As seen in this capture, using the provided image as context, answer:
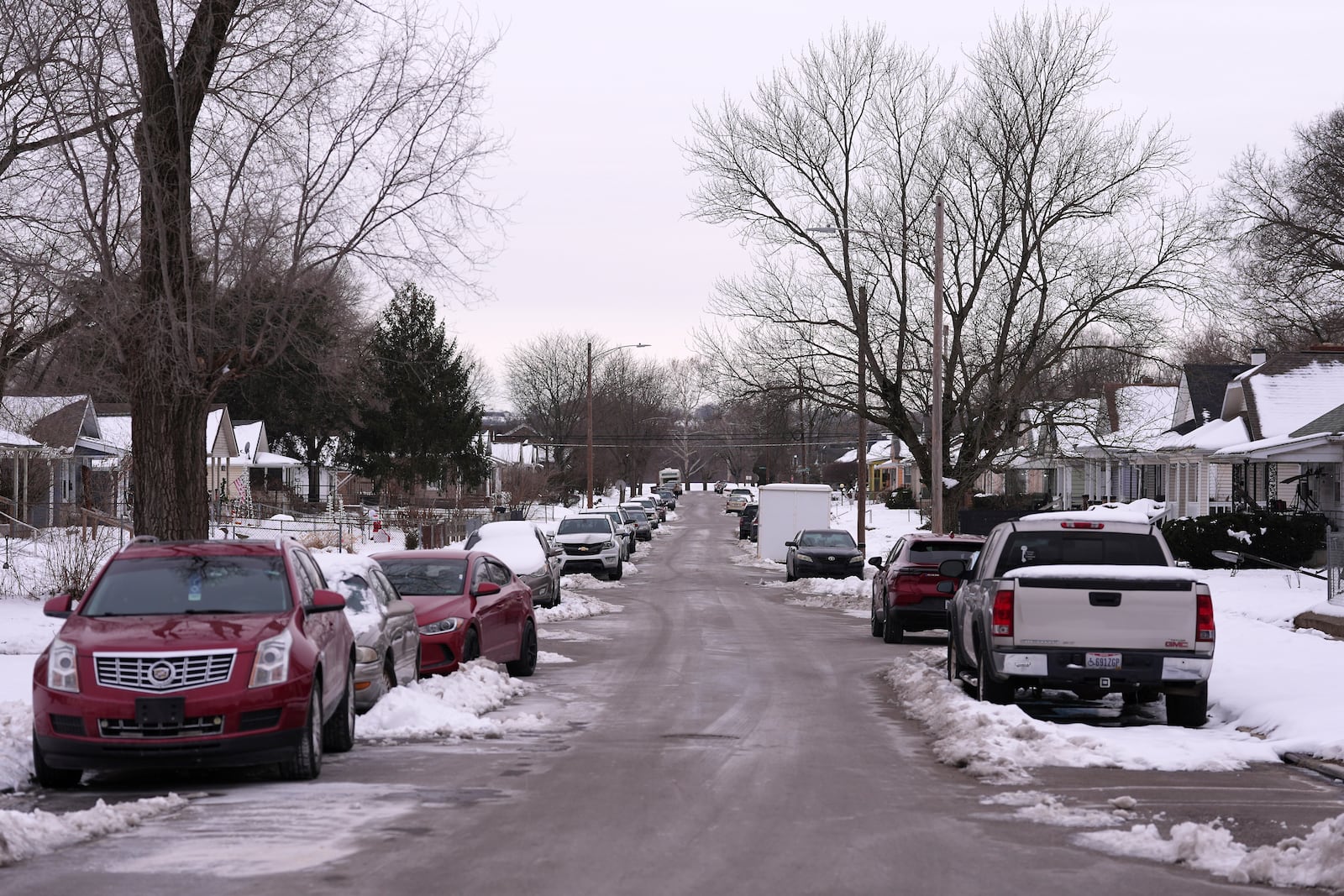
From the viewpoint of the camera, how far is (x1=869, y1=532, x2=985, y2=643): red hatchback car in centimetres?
2222

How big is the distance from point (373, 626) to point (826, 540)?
26932 mm

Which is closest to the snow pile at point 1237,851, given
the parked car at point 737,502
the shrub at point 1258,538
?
the shrub at point 1258,538

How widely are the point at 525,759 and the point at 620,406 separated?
11420 cm

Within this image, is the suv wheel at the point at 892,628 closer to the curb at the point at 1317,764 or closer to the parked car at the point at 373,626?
the parked car at the point at 373,626

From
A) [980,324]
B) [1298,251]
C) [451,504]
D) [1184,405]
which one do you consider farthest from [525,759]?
[451,504]

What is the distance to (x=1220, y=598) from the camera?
26.9 m

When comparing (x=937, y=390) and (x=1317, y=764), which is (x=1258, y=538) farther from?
(x=1317, y=764)

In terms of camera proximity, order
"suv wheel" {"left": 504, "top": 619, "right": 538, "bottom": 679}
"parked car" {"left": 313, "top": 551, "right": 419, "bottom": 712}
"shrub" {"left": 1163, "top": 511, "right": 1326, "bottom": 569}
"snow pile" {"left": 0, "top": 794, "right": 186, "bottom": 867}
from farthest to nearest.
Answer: "shrub" {"left": 1163, "top": 511, "right": 1326, "bottom": 569}, "suv wheel" {"left": 504, "top": 619, "right": 538, "bottom": 679}, "parked car" {"left": 313, "top": 551, "right": 419, "bottom": 712}, "snow pile" {"left": 0, "top": 794, "right": 186, "bottom": 867}

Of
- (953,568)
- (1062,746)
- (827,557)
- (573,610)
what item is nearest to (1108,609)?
(1062,746)

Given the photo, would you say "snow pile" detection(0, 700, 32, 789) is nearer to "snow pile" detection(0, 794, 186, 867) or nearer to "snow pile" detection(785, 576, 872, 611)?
"snow pile" detection(0, 794, 186, 867)

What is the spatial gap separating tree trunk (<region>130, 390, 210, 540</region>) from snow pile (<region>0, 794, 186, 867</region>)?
27.8 ft

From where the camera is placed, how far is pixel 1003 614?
12.7 m

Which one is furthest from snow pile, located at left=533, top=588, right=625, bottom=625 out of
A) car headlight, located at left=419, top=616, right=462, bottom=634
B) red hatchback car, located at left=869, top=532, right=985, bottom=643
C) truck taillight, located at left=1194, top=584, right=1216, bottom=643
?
truck taillight, located at left=1194, top=584, right=1216, bottom=643

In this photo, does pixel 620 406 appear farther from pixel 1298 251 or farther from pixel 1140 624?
pixel 1140 624
